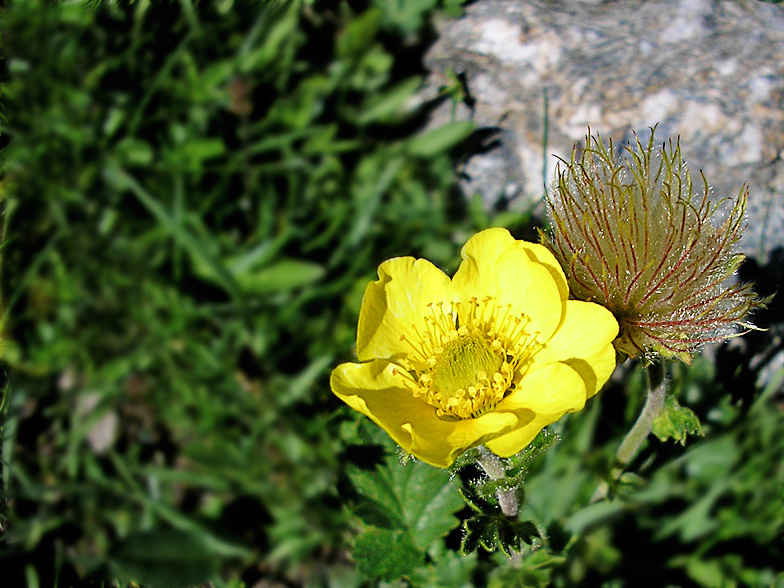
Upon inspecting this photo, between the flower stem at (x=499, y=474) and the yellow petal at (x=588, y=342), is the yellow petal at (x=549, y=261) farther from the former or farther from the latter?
the flower stem at (x=499, y=474)

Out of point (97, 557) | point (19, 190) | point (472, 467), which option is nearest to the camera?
point (97, 557)

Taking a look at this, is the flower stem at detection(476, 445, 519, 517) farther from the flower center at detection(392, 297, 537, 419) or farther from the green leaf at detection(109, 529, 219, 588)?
the green leaf at detection(109, 529, 219, 588)

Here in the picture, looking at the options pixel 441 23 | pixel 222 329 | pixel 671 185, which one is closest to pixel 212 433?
pixel 222 329

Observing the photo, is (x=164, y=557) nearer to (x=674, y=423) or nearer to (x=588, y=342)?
(x=588, y=342)

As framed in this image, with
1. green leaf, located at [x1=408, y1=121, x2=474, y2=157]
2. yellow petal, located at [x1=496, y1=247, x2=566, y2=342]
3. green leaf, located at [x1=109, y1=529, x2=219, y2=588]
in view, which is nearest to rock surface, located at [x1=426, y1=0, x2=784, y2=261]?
Result: green leaf, located at [x1=408, y1=121, x2=474, y2=157]

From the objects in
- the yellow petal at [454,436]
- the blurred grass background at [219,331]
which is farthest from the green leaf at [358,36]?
the yellow petal at [454,436]

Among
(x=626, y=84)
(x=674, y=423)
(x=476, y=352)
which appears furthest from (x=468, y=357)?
(x=626, y=84)

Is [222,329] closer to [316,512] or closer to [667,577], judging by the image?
[316,512]
